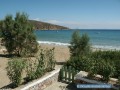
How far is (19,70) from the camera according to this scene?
11.3 m

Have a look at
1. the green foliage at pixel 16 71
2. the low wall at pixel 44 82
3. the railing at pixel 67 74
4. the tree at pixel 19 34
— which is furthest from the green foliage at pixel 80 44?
the green foliage at pixel 16 71

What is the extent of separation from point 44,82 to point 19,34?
1470 centimetres

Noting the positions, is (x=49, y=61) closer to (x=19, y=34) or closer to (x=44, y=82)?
(x=44, y=82)

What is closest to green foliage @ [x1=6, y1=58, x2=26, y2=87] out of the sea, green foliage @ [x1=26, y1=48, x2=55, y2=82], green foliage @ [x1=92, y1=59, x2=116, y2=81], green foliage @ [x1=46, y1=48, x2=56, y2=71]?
green foliage @ [x1=26, y1=48, x2=55, y2=82]

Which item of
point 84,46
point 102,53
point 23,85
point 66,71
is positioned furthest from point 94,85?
point 84,46

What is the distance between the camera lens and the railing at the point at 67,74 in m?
12.9

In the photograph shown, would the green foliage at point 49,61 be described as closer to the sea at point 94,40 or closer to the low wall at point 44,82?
the low wall at point 44,82

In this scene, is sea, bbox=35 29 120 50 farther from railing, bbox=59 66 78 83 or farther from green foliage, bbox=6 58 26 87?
green foliage, bbox=6 58 26 87

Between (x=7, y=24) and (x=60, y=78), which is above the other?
(x=7, y=24)

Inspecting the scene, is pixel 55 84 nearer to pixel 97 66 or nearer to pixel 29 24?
pixel 97 66

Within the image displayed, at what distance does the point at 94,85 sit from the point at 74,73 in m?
1.78

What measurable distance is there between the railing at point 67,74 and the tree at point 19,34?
13.3 meters

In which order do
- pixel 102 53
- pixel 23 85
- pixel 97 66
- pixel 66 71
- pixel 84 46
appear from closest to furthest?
pixel 23 85
pixel 97 66
pixel 66 71
pixel 102 53
pixel 84 46

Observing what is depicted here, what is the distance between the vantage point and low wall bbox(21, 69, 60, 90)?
10.9 meters
